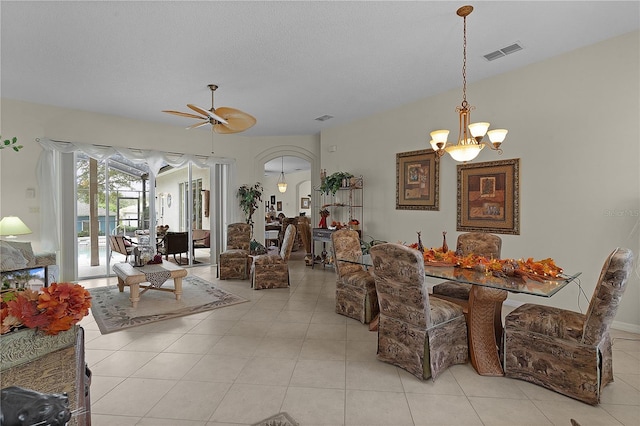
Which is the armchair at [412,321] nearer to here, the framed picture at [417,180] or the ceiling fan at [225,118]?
the ceiling fan at [225,118]

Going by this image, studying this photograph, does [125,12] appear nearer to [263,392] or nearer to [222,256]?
[263,392]

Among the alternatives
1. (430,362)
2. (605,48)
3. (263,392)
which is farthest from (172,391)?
(605,48)

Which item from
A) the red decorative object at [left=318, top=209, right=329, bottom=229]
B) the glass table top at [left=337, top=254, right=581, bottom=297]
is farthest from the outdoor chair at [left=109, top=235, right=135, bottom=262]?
the glass table top at [left=337, top=254, right=581, bottom=297]

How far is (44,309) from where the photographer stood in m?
1.21

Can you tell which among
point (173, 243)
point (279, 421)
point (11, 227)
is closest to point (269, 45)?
point (279, 421)

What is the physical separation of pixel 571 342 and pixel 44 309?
296 centimetres

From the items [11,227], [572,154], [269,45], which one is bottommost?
[11,227]

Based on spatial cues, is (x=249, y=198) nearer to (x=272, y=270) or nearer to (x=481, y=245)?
(x=272, y=270)

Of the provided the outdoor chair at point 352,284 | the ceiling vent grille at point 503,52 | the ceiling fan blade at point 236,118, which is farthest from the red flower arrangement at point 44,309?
the ceiling vent grille at point 503,52

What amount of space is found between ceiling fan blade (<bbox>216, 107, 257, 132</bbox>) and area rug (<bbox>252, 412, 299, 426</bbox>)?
116 inches

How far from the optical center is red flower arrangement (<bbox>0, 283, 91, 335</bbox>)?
3.85ft

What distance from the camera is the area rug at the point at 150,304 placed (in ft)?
11.7

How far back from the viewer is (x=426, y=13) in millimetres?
2771

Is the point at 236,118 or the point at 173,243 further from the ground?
the point at 236,118
